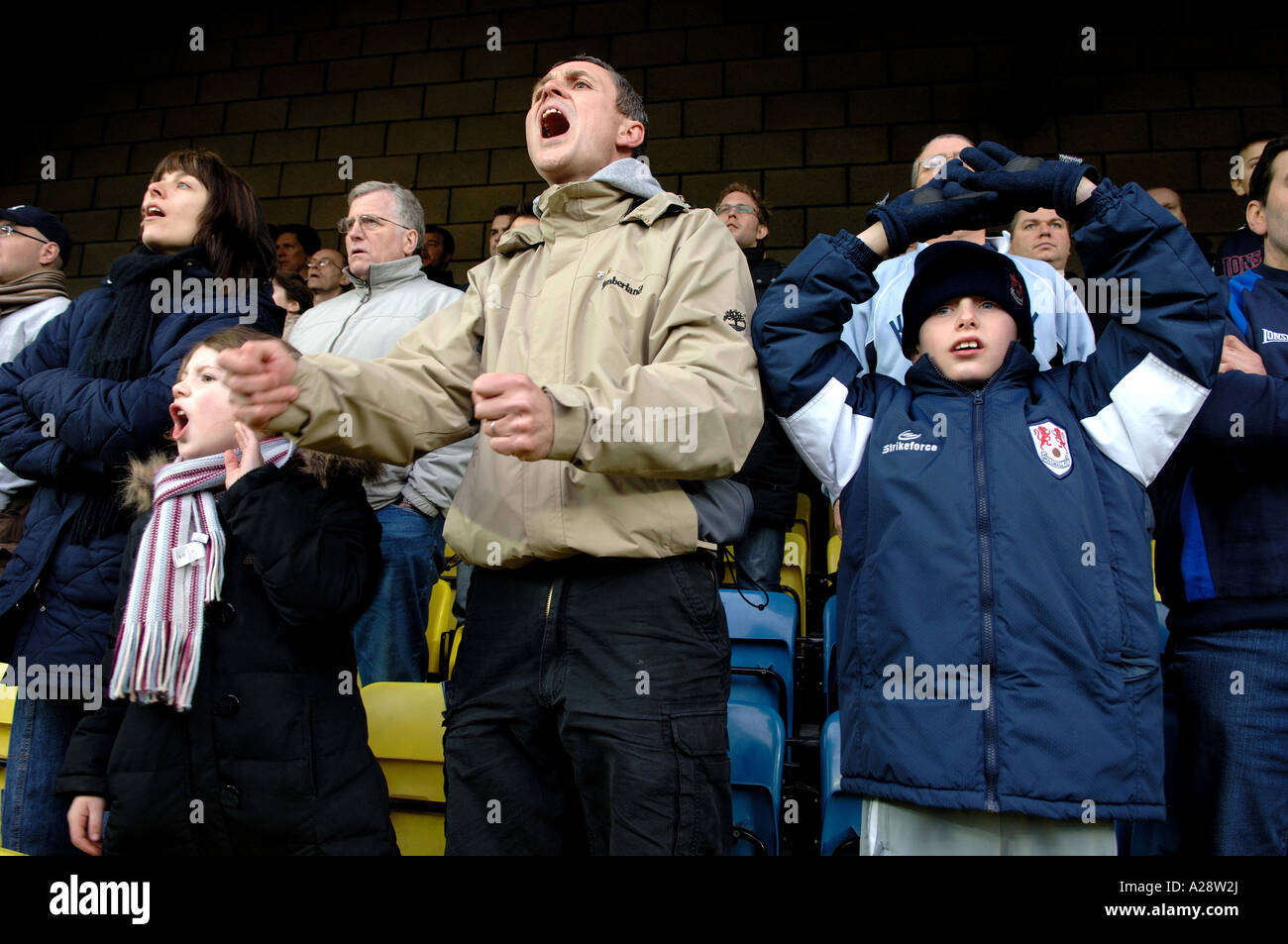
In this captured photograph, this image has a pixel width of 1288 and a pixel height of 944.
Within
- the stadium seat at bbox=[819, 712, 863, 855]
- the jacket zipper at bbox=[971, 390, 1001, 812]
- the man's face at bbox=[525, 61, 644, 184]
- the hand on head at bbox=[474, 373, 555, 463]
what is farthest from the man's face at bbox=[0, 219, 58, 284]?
the jacket zipper at bbox=[971, 390, 1001, 812]

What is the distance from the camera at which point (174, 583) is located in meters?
1.95

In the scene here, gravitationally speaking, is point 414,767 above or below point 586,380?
below

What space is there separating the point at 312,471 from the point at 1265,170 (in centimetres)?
218

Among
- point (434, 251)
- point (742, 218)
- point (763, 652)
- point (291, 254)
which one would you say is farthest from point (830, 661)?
point (291, 254)

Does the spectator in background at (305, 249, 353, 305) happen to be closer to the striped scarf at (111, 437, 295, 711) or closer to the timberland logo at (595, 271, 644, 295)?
the striped scarf at (111, 437, 295, 711)

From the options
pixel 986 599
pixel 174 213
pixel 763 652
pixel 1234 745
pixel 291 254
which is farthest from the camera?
pixel 291 254

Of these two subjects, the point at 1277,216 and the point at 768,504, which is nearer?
the point at 1277,216

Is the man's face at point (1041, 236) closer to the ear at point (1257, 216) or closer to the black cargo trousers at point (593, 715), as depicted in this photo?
the ear at point (1257, 216)

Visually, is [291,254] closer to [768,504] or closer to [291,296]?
[291,296]

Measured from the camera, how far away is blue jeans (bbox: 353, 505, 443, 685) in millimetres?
3107

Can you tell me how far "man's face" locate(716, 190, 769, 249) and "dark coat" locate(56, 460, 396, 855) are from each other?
2.70 m

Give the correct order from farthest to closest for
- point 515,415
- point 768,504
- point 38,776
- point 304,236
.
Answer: point 304,236
point 768,504
point 38,776
point 515,415

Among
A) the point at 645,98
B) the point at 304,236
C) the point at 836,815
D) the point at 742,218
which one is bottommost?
the point at 836,815
